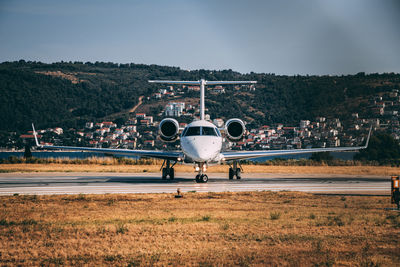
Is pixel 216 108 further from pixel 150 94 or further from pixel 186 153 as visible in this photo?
pixel 186 153

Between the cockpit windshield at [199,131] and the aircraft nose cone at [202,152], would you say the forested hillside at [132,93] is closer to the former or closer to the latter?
the cockpit windshield at [199,131]

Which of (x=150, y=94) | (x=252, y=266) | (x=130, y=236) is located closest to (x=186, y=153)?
(x=130, y=236)

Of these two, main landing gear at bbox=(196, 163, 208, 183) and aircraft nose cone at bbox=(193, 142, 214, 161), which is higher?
aircraft nose cone at bbox=(193, 142, 214, 161)

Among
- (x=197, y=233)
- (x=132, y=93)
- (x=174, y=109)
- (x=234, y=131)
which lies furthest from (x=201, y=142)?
(x=132, y=93)

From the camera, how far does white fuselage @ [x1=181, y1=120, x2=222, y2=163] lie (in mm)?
27547

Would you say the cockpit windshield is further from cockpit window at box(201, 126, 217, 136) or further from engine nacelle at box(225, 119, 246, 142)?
engine nacelle at box(225, 119, 246, 142)

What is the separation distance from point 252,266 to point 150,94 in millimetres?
137816

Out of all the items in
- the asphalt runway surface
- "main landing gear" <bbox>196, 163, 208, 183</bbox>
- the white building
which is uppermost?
the white building

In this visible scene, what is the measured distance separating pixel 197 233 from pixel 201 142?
16584 millimetres

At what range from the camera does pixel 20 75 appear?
499 feet

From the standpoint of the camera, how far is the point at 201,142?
2792 cm

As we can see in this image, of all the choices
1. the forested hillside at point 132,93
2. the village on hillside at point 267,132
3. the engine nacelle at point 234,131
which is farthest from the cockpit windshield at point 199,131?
the forested hillside at point 132,93

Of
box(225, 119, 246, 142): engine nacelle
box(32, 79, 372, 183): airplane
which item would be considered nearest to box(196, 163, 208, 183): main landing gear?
box(32, 79, 372, 183): airplane

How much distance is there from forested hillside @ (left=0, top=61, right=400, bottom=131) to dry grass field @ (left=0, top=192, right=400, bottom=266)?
8718cm
